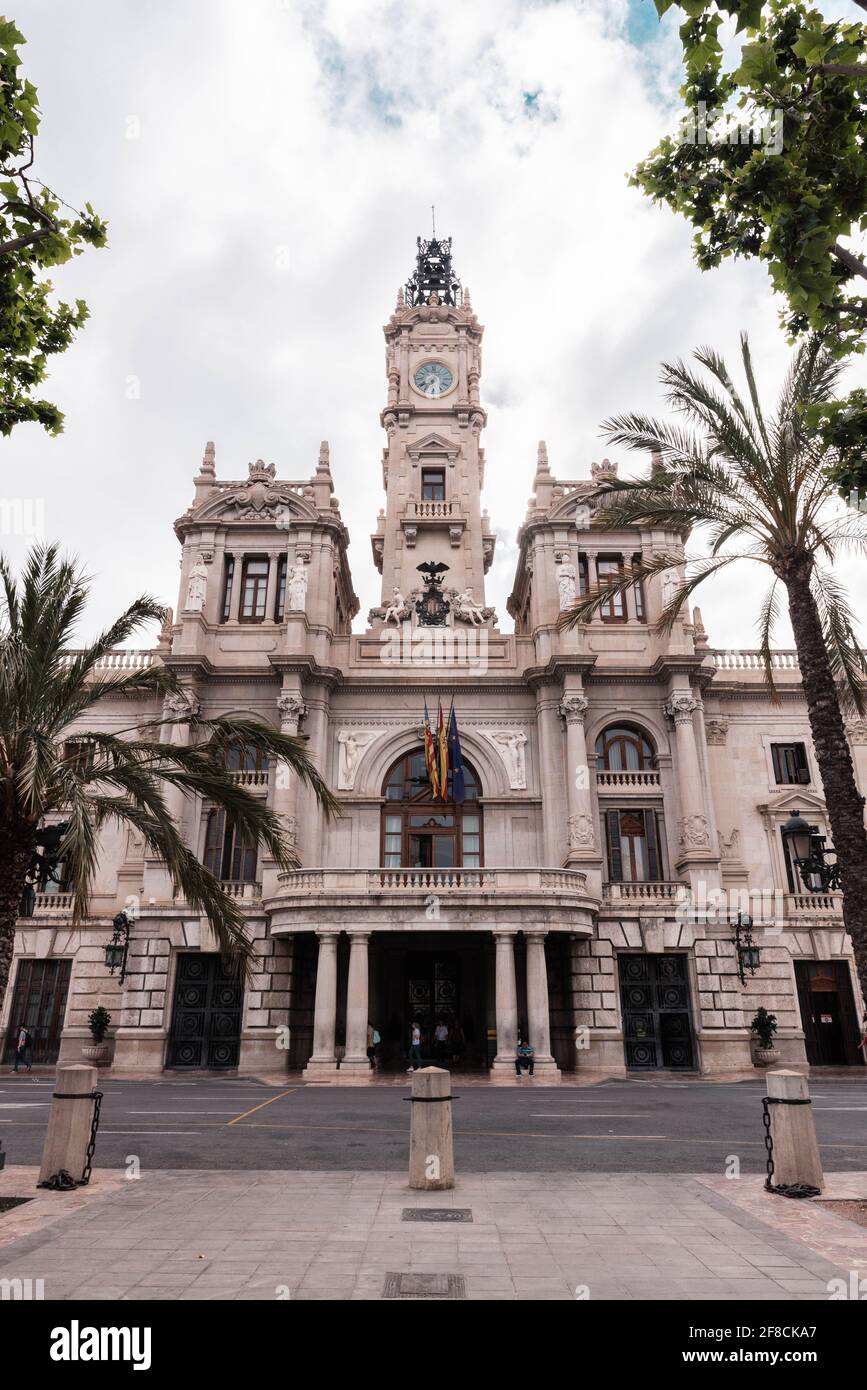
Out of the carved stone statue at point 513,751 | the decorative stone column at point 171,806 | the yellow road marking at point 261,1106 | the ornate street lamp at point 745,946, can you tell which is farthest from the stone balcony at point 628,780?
the yellow road marking at point 261,1106

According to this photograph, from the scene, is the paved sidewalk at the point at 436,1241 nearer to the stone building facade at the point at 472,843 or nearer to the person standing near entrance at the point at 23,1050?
the stone building facade at the point at 472,843

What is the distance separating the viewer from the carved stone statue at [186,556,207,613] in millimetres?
33875

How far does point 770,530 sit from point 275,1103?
16.1 m

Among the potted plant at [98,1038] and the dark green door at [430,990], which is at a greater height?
the dark green door at [430,990]

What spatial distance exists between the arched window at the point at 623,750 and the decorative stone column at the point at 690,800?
52.6 inches

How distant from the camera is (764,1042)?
28.0m

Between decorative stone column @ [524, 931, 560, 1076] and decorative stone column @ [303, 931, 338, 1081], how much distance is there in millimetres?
5980

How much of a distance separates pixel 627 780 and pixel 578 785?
254cm

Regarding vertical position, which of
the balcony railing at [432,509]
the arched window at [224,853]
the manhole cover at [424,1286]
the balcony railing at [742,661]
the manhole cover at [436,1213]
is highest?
the balcony railing at [432,509]

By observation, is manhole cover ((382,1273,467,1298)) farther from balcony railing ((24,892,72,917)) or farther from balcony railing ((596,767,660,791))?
balcony railing ((24,892,72,917))

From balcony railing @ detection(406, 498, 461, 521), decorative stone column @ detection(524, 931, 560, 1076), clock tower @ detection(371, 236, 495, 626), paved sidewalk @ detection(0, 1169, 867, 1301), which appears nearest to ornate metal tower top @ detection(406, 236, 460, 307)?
clock tower @ detection(371, 236, 495, 626)

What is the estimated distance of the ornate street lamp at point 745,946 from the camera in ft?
91.7

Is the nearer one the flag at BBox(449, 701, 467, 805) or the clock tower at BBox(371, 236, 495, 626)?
the flag at BBox(449, 701, 467, 805)
